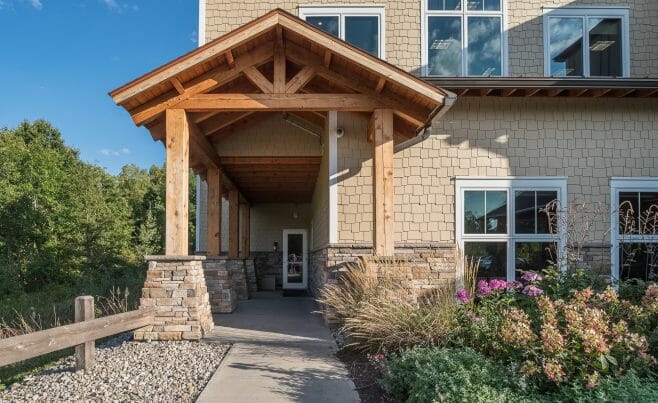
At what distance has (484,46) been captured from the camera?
9461 mm

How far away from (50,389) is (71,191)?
75.7ft

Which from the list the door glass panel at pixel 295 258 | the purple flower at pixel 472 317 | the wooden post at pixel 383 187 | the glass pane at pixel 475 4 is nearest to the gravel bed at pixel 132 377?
the wooden post at pixel 383 187

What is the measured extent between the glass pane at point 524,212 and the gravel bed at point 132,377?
5348mm

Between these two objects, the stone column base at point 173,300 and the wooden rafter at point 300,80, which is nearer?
the stone column base at point 173,300

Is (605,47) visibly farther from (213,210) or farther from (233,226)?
(233,226)

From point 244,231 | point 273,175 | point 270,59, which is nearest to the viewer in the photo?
point 270,59

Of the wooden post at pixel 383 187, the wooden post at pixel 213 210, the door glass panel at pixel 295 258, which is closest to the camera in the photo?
the wooden post at pixel 383 187

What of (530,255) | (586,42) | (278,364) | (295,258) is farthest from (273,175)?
(278,364)

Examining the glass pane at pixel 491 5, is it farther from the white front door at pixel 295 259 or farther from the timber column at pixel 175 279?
the white front door at pixel 295 259

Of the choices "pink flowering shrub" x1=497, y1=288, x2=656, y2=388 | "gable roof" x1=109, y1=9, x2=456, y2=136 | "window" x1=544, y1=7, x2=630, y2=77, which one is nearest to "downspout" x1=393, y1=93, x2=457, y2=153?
"gable roof" x1=109, y1=9, x2=456, y2=136

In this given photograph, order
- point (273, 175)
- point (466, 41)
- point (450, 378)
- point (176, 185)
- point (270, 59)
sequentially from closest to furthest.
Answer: point (450, 378) → point (176, 185) → point (270, 59) → point (466, 41) → point (273, 175)

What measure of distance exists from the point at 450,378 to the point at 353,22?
7.66m

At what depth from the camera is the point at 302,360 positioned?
554 centimetres

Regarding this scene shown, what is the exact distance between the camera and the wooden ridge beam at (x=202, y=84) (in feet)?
22.9
